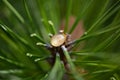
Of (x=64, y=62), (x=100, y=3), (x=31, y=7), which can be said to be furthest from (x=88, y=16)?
(x=64, y=62)

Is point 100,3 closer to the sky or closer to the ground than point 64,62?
closer to the sky

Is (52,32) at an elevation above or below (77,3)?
below

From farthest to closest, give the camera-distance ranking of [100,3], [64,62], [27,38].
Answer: [100,3], [27,38], [64,62]

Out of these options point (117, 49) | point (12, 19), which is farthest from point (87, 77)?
point (12, 19)

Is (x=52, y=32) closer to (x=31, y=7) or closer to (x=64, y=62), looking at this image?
(x=64, y=62)

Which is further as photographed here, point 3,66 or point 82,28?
point 82,28

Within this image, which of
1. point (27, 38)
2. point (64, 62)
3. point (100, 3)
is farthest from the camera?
point (100, 3)

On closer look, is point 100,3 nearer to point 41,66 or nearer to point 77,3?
point 77,3

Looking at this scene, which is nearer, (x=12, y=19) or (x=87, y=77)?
(x=87, y=77)

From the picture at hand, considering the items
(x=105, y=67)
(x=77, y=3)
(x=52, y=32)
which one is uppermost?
(x=77, y=3)
